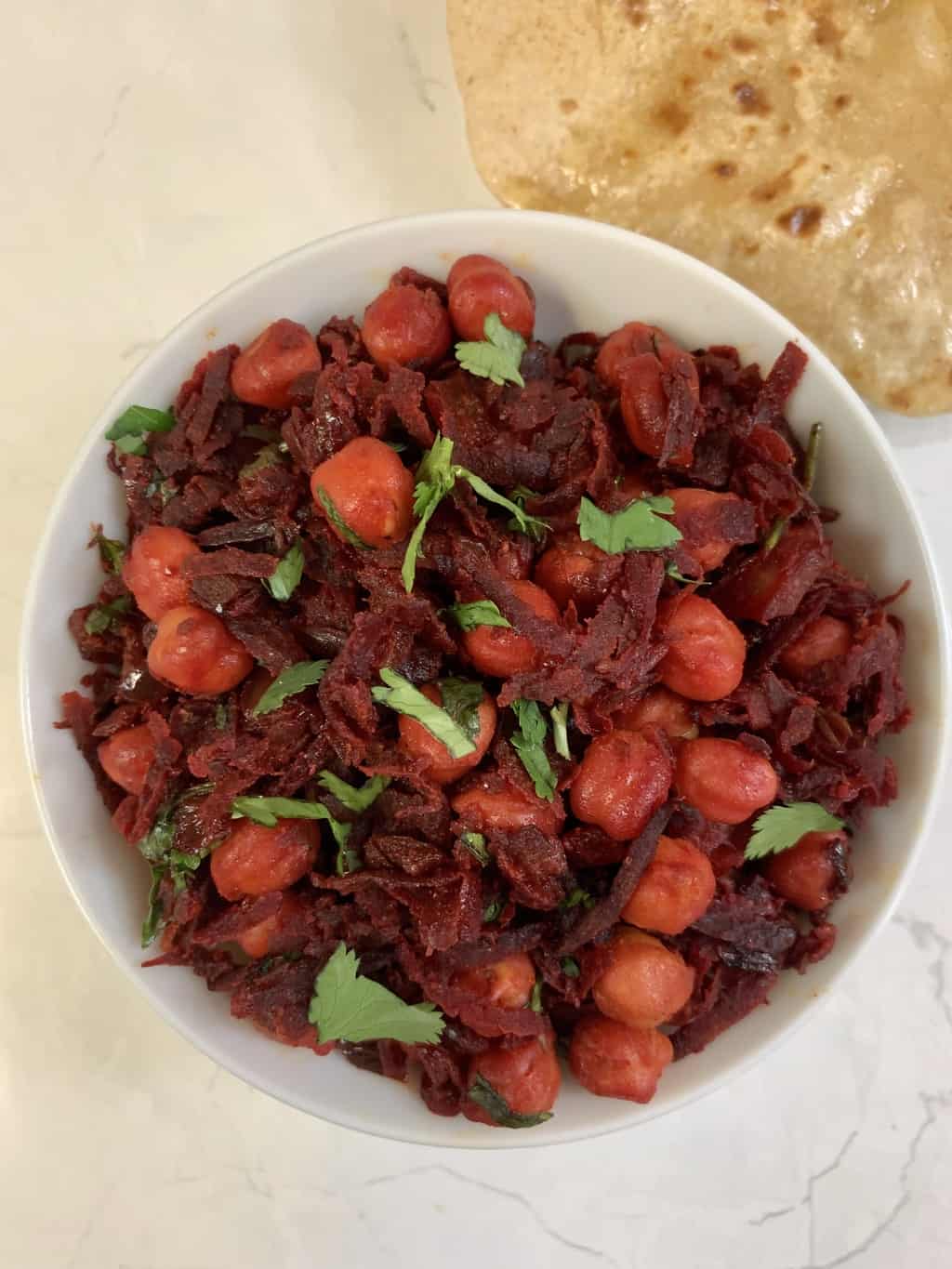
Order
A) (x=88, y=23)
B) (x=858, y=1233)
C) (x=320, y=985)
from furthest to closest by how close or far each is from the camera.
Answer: (x=88, y=23) → (x=858, y=1233) → (x=320, y=985)

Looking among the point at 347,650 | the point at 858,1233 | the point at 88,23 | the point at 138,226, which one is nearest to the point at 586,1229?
the point at 858,1233

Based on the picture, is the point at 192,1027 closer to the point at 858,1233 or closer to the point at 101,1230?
the point at 101,1230

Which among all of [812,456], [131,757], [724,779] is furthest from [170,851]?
[812,456]

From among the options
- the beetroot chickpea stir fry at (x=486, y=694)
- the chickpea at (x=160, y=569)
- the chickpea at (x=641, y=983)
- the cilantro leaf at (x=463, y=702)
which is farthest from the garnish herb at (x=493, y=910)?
the chickpea at (x=160, y=569)

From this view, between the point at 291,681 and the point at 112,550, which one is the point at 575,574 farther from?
the point at 112,550

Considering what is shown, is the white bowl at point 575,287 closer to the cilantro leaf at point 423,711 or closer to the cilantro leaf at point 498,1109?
the cilantro leaf at point 498,1109

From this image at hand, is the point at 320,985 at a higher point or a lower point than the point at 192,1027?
higher
